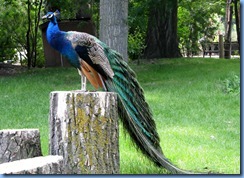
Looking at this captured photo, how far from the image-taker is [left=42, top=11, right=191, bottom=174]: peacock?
4297 millimetres

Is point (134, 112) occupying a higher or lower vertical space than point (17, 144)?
higher

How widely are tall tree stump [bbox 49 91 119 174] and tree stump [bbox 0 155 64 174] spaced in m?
0.29

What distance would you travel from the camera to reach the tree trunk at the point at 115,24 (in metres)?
9.75

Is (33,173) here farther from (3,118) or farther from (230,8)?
(230,8)

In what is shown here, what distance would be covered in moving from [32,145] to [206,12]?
1566cm

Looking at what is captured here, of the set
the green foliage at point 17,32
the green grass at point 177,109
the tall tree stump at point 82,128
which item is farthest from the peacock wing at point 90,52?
the green foliage at point 17,32

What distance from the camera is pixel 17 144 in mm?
4449

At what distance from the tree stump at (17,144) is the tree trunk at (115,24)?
5472mm

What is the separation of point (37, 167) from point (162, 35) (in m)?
10.8

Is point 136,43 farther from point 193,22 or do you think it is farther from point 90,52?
point 90,52

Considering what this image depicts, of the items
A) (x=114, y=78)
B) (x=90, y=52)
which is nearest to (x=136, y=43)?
(x=114, y=78)

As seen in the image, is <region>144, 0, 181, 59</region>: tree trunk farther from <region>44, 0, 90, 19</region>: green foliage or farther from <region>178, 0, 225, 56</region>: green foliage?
<region>178, 0, 225, 56</region>: green foliage

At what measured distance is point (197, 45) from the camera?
65.9 ft

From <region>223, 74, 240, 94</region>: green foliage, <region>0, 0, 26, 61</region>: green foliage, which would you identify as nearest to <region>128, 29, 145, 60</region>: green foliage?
<region>0, 0, 26, 61</region>: green foliage
